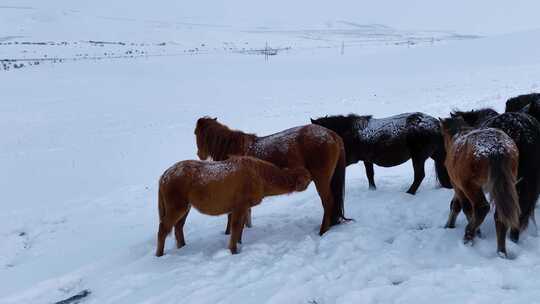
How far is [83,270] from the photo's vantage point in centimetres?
530

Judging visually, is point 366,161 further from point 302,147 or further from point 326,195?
point 302,147

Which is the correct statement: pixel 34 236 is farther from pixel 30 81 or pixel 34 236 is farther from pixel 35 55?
pixel 35 55

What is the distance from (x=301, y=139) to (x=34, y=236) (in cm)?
461

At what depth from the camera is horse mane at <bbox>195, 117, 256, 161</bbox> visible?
6164mm

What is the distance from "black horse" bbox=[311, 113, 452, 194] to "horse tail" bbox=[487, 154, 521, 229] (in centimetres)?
262

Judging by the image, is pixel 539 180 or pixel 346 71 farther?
pixel 346 71

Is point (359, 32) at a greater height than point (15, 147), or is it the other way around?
point (359, 32)

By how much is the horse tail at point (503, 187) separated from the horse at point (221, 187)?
2.14 m

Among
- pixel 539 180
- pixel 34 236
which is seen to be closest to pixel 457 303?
pixel 539 180

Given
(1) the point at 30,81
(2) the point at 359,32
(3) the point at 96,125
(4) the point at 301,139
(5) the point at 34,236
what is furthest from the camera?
(2) the point at 359,32

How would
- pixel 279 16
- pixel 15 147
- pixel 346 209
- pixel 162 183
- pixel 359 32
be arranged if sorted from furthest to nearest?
pixel 279 16
pixel 359 32
pixel 15 147
pixel 346 209
pixel 162 183

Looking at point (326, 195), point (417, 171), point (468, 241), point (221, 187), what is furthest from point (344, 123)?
point (468, 241)

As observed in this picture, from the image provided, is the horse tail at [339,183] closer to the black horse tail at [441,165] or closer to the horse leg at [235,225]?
the horse leg at [235,225]

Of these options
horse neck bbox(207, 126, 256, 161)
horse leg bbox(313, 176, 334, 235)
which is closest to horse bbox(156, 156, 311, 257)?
horse leg bbox(313, 176, 334, 235)
